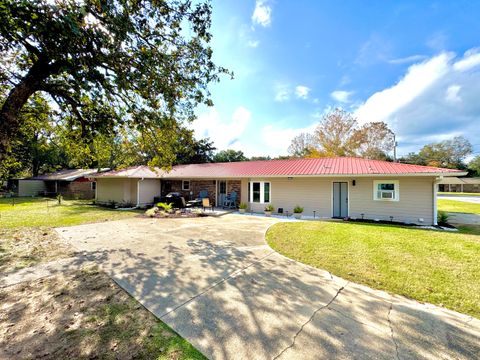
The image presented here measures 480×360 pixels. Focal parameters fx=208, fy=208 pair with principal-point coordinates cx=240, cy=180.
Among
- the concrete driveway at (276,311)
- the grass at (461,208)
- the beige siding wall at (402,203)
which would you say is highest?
the beige siding wall at (402,203)

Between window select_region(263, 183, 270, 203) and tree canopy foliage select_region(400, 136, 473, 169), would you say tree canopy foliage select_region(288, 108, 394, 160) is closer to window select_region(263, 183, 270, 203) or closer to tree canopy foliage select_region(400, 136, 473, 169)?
window select_region(263, 183, 270, 203)

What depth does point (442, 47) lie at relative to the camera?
10398mm

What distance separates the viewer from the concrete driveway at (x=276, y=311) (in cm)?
245

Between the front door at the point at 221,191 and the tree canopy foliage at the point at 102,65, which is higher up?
the tree canopy foliage at the point at 102,65

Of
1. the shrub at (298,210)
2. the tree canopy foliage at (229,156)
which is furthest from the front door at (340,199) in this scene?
the tree canopy foliage at (229,156)

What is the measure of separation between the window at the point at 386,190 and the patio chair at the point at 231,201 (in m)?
8.74

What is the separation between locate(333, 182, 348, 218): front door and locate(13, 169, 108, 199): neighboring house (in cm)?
2465

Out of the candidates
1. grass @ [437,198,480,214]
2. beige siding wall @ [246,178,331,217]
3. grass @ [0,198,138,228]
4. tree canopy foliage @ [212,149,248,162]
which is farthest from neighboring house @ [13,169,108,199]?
grass @ [437,198,480,214]

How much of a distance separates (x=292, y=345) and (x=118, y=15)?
7038 millimetres

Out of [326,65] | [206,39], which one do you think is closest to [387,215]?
[326,65]

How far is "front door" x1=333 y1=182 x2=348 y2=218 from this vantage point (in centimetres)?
1180

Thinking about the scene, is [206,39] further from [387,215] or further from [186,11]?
[387,215]

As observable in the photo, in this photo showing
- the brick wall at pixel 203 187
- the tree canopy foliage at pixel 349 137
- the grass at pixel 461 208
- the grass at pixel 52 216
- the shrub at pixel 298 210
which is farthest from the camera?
the tree canopy foliage at pixel 349 137

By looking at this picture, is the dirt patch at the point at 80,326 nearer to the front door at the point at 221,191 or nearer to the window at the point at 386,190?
the window at the point at 386,190
